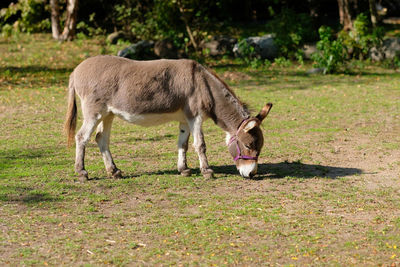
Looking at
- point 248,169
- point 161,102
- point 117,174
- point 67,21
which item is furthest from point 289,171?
point 67,21

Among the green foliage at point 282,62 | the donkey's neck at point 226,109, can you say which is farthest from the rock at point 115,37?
the donkey's neck at point 226,109

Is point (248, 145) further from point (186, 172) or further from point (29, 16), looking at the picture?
point (29, 16)

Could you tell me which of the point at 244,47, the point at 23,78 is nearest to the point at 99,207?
the point at 23,78

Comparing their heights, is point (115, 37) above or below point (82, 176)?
below

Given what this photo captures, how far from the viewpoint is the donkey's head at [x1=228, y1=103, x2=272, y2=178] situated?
8.69m

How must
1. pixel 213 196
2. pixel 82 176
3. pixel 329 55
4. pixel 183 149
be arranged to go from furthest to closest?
1. pixel 329 55
2. pixel 183 149
3. pixel 82 176
4. pixel 213 196

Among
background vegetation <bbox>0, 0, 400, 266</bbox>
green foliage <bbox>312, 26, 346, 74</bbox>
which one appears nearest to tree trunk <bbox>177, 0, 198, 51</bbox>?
background vegetation <bbox>0, 0, 400, 266</bbox>

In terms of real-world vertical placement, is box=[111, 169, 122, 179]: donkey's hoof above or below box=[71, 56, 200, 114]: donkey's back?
below

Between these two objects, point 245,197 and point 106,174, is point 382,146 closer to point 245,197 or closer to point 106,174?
point 245,197

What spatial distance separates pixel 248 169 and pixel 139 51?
13.3m

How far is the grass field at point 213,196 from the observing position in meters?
6.19

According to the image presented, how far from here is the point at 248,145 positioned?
8688 mm

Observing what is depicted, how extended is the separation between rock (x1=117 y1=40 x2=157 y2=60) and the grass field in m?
6.41

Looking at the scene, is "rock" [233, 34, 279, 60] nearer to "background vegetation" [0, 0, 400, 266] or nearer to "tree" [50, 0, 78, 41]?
"background vegetation" [0, 0, 400, 266]
